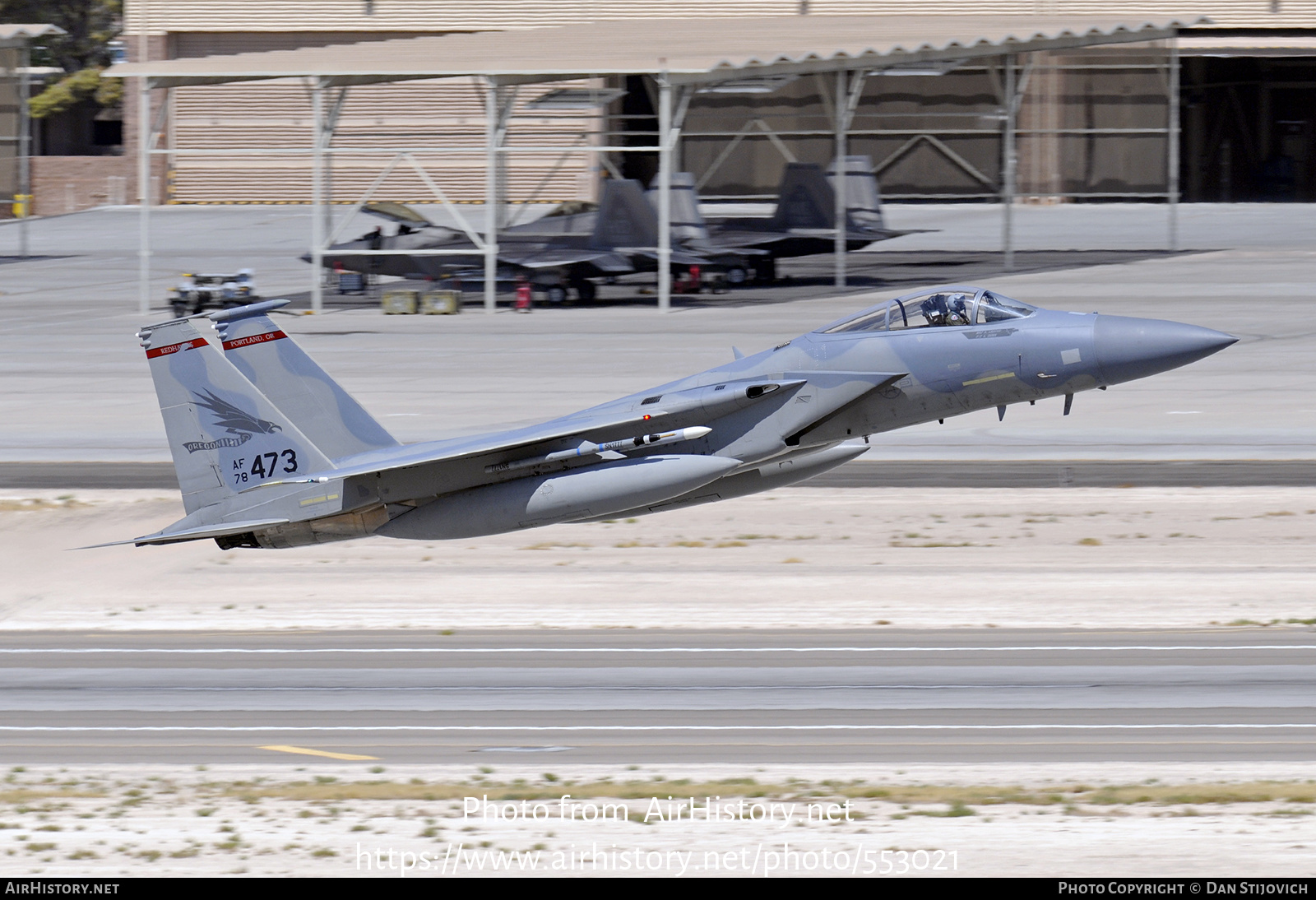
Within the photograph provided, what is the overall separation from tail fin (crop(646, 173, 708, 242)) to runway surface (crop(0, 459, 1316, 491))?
2099cm

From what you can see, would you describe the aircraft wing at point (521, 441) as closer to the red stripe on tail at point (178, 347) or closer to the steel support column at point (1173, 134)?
the red stripe on tail at point (178, 347)

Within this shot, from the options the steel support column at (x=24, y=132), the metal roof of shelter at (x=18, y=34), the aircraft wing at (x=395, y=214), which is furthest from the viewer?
the metal roof of shelter at (x=18, y=34)

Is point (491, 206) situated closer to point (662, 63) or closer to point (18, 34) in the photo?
point (662, 63)

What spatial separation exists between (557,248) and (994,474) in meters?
24.4

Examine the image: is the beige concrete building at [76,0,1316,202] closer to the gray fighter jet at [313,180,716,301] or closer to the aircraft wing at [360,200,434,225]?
the aircraft wing at [360,200,434,225]

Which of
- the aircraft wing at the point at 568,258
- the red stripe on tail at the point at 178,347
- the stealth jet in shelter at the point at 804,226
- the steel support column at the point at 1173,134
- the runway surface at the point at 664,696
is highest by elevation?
the steel support column at the point at 1173,134

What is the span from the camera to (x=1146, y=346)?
59.3 ft

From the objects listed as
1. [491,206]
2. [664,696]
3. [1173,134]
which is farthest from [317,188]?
[664,696]

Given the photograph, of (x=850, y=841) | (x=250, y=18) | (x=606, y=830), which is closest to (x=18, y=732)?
(x=606, y=830)

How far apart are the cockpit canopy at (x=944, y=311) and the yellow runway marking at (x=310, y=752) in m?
7.81

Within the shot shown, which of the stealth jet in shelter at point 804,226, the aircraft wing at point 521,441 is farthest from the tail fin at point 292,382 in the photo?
the stealth jet in shelter at point 804,226

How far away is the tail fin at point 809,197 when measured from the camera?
51.0 meters

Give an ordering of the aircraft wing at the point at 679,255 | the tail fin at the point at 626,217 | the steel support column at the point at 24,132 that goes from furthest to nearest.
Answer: the steel support column at the point at 24,132, the aircraft wing at the point at 679,255, the tail fin at the point at 626,217
